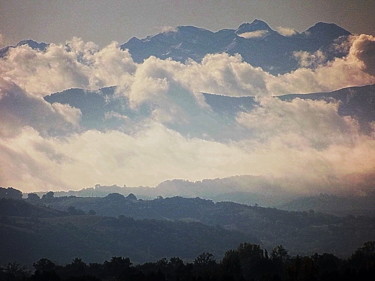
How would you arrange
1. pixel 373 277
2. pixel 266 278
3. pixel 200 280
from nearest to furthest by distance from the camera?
pixel 373 277
pixel 200 280
pixel 266 278

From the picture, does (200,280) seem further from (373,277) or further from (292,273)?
(373,277)

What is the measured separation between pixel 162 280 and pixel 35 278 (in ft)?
166

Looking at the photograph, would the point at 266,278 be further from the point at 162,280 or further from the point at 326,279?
the point at 162,280

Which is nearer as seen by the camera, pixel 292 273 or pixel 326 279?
pixel 326 279

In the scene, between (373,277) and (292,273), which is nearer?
(373,277)

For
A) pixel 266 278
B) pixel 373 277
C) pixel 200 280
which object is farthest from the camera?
pixel 266 278

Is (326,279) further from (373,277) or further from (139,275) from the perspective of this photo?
(139,275)

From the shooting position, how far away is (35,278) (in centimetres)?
19200

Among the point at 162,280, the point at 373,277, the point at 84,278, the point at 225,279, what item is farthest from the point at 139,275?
the point at 373,277

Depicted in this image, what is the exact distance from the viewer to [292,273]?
18662cm

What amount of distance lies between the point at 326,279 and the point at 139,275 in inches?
2825

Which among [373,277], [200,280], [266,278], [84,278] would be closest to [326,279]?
[373,277]

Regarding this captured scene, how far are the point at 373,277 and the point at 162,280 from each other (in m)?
77.3

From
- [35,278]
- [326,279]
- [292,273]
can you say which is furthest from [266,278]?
[35,278]
